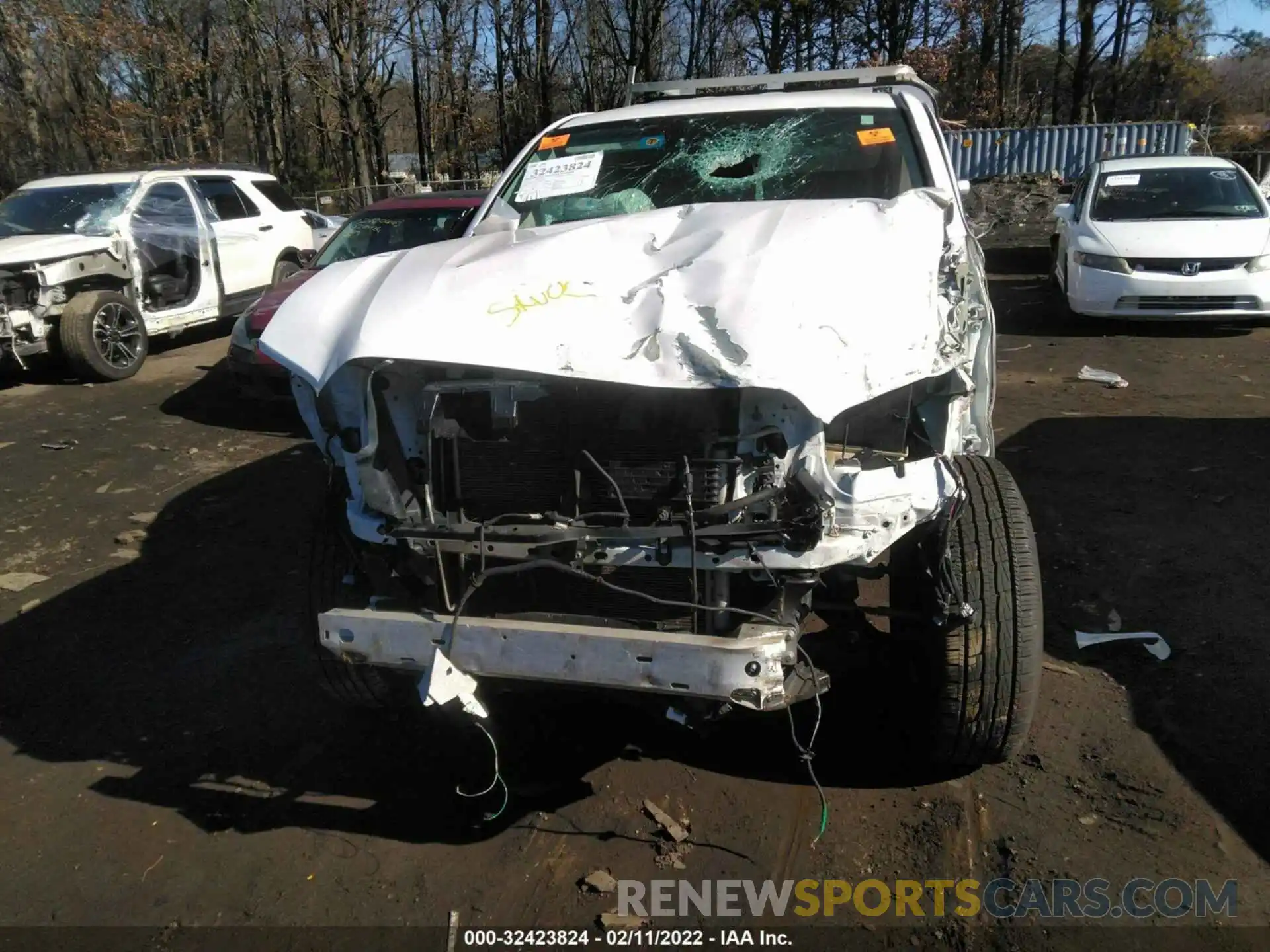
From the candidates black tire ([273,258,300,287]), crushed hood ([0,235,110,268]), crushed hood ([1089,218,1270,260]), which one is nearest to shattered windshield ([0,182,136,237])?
crushed hood ([0,235,110,268])

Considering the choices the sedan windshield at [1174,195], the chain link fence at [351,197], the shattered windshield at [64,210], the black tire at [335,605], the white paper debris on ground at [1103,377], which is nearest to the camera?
the black tire at [335,605]

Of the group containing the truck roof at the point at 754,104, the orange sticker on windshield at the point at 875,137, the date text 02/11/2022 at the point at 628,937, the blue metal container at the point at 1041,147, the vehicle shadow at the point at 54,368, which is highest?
the blue metal container at the point at 1041,147

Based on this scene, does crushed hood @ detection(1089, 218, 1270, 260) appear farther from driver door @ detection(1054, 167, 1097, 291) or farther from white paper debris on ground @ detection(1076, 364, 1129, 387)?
white paper debris on ground @ detection(1076, 364, 1129, 387)

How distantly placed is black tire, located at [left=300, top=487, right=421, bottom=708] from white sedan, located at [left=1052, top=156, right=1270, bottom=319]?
26.1 feet

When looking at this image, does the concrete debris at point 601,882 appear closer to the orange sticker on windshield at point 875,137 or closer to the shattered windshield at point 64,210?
the orange sticker on windshield at point 875,137

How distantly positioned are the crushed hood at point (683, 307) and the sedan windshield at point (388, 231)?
5234 mm

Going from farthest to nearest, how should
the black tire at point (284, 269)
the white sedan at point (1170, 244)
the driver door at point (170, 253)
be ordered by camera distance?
1. the black tire at point (284, 269)
2. the driver door at point (170, 253)
3. the white sedan at point (1170, 244)

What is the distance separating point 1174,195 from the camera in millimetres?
9570

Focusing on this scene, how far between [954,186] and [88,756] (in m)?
3.94

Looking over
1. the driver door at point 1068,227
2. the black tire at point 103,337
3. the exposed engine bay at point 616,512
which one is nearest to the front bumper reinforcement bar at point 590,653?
the exposed engine bay at point 616,512

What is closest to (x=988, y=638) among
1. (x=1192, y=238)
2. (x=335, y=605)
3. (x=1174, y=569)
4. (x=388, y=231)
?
(x=335, y=605)

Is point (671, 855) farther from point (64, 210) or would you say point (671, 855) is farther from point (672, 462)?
point (64, 210)

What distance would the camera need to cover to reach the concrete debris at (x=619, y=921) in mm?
2535

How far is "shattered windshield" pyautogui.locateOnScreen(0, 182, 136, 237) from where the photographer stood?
9.36 meters
